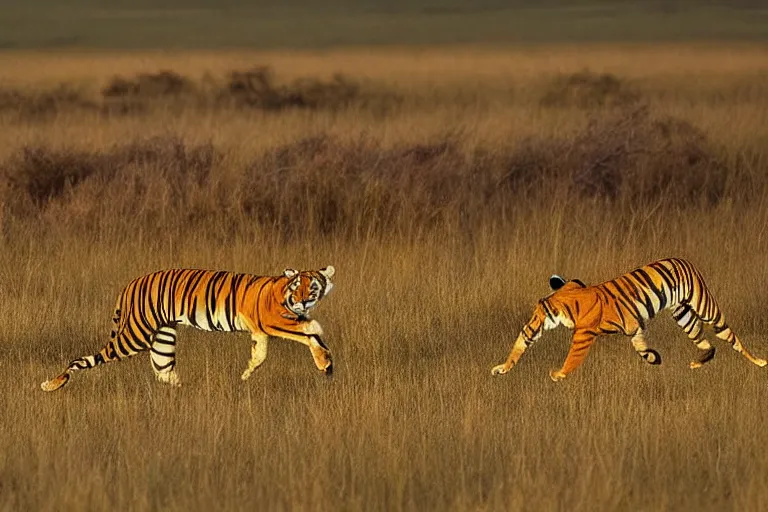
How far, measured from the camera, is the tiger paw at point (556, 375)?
7189 mm

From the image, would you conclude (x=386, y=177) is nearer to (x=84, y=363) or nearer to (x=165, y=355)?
(x=165, y=355)

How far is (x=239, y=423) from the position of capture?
6.76m

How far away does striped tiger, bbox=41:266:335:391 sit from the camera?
6742 millimetres

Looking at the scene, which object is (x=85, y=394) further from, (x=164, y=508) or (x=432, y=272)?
(x=432, y=272)

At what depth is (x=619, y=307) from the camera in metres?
7.23

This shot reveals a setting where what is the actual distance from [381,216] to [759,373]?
6.02 m

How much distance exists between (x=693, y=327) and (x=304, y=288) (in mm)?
2140

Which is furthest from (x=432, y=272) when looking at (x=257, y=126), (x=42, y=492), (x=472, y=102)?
(x=472, y=102)

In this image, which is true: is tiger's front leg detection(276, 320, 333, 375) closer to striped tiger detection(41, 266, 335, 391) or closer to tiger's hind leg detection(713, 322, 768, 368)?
striped tiger detection(41, 266, 335, 391)

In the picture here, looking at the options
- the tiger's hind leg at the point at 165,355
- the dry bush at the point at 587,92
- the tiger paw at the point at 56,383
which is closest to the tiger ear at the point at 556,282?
the tiger's hind leg at the point at 165,355

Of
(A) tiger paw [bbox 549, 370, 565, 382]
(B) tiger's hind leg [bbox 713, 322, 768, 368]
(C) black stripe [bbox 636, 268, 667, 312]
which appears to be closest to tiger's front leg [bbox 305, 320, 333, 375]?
(A) tiger paw [bbox 549, 370, 565, 382]

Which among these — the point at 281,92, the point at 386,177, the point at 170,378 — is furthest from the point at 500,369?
the point at 281,92

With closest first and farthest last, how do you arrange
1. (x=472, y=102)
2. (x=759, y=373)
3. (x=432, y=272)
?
(x=759, y=373) → (x=432, y=272) → (x=472, y=102)

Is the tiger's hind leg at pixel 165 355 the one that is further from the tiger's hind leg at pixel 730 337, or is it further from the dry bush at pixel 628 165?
Result: the dry bush at pixel 628 165
